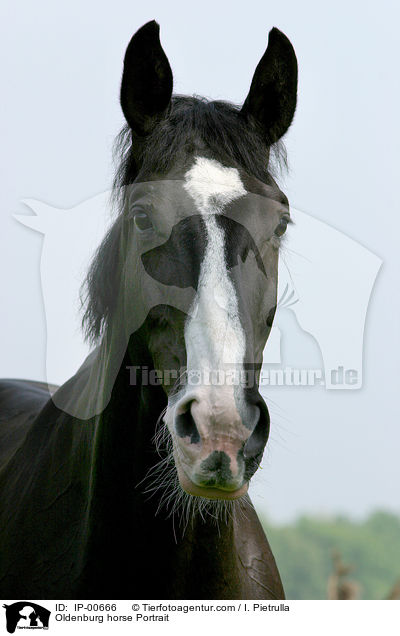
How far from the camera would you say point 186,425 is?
257 centimetres

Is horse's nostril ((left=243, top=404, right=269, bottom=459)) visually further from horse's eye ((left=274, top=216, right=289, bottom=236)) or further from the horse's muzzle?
horse's eye ((left=274, top=216, right=289, bottom=236))

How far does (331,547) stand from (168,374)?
4489cm

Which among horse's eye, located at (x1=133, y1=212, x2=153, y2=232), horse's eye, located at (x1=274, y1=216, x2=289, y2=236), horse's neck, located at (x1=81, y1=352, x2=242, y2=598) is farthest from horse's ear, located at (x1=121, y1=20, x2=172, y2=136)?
horse's neck, located at (x1=81, y1=352, x2=242, y2=598)

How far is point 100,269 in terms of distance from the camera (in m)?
3.48

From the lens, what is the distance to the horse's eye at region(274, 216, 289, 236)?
322 centimetres

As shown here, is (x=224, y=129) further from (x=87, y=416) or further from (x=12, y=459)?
(x=12, y=459)

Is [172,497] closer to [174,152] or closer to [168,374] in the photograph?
[168,374]

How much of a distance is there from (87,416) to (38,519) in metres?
0.53

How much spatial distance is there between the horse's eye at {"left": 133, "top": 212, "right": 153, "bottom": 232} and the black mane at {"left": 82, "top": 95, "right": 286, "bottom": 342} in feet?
0.62

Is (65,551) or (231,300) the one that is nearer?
(231,300)

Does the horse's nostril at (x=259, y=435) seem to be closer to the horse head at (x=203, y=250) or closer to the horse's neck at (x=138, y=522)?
the horse head at (x=203, y=250)
